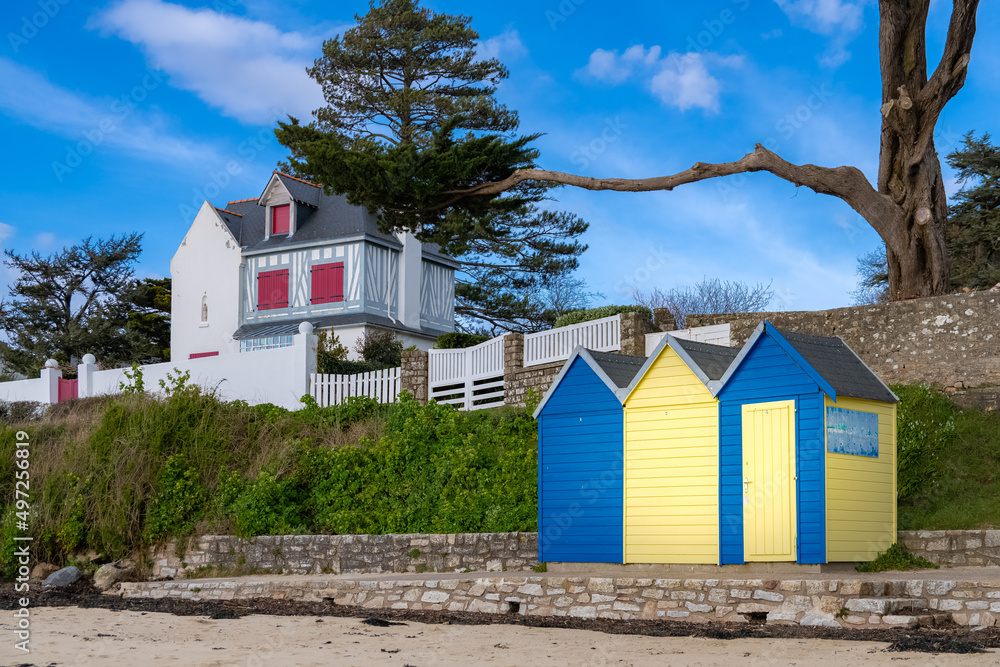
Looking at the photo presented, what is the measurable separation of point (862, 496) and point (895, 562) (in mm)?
818

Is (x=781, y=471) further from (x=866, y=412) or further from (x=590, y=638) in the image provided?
(x=590, y=638)

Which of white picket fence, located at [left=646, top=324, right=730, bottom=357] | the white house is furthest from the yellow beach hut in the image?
the white house

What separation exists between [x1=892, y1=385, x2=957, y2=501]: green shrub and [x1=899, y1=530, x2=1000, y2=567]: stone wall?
1.27 m

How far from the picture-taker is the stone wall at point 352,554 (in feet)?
42.6

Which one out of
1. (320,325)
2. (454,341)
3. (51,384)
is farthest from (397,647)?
(51,384)

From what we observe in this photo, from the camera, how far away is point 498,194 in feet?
61.7

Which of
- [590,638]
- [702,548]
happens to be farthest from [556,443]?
[590,638]

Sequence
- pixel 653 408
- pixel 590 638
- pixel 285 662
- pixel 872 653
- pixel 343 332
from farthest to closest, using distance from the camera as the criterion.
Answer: pixel 343 332 → pixel 653 408 → pixel 590 638 → pixel 285 662 → pixel 872 653

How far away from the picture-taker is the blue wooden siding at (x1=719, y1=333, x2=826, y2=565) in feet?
33.1

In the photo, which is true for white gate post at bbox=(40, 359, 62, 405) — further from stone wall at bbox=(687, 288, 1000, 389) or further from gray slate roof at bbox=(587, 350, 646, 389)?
stone wall at bbox=(687, 288, 1000, 389)

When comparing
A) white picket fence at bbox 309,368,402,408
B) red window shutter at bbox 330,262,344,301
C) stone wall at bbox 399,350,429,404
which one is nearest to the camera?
stone wall at bbox 399,350,429,404

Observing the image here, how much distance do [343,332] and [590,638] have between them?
69.5ft

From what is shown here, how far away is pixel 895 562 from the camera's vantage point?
416 inches

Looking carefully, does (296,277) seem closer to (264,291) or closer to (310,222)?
(264,291)
